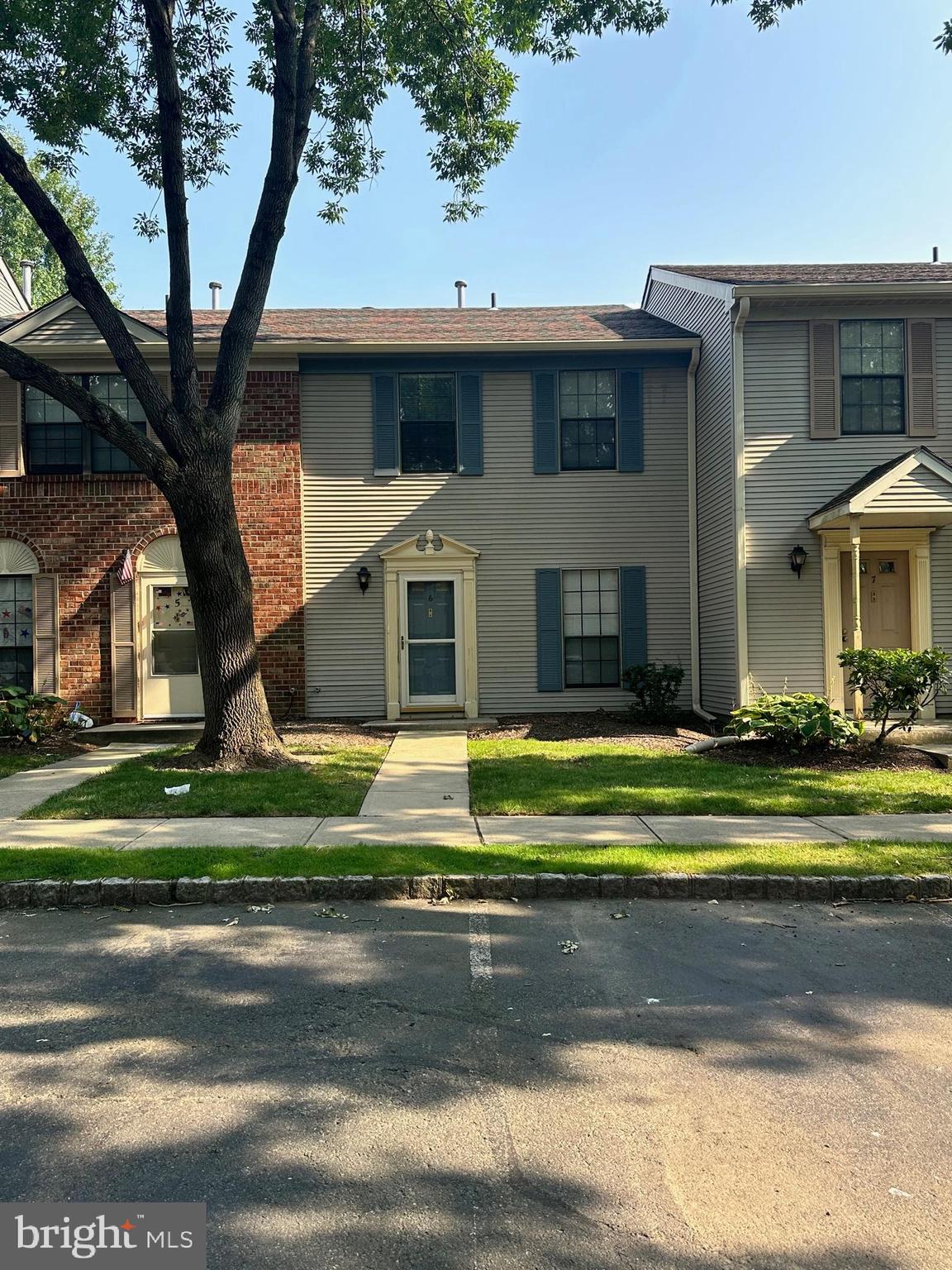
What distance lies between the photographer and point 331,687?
1345cm

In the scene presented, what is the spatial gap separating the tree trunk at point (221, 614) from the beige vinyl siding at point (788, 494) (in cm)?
724

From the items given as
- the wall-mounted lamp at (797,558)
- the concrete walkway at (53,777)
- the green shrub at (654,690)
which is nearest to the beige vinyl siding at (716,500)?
the green shrub at (654,690)

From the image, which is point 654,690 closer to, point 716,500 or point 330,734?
point 716,500

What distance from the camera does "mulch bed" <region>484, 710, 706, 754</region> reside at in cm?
1130

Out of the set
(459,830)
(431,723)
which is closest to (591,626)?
(431,723)

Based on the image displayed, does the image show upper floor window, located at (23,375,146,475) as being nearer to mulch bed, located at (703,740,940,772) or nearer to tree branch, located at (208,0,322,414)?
tree branch, located at (208,0,322,414)

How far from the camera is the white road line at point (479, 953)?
4.15 m

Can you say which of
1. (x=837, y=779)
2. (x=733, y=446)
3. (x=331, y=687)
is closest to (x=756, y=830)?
(x=837, y=779)

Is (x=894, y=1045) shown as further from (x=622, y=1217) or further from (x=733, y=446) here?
(x=733, y=446)

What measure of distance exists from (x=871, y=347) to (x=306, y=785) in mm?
10470

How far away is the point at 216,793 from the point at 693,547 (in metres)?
9.00

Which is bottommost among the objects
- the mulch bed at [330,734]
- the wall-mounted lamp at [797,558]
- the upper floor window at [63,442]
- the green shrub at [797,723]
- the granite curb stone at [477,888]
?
the granite curb stone at [477,888]

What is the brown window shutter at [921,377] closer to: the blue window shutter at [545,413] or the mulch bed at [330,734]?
the blue window shutter at [545,413]

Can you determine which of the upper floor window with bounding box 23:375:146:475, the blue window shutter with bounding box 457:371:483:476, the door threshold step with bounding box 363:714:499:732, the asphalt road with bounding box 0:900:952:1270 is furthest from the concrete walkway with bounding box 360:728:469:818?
the upper floor window with bounding box 23:375:146:475
